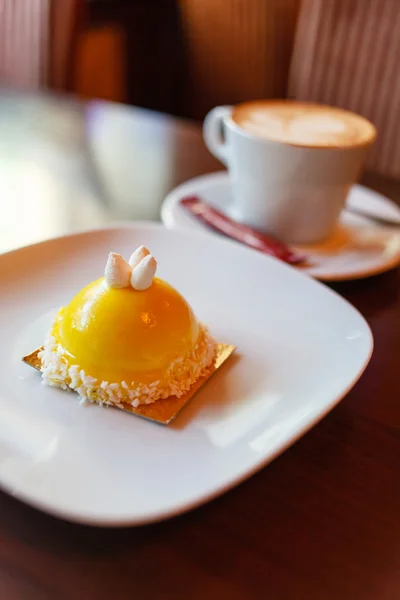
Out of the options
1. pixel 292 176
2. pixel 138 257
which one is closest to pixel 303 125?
pixel 292 176

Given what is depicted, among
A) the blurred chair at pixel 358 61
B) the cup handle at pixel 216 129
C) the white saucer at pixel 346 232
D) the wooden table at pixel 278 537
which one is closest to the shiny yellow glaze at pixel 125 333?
the wooden table at pixel 278 537

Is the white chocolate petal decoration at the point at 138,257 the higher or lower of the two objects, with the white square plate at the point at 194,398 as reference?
higher

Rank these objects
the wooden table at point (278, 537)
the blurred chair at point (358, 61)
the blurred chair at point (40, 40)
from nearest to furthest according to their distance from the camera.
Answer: the wooden table at point (278, 537)
the blurred chair at point (358, 61)
the blurred chair at point (40, 40)

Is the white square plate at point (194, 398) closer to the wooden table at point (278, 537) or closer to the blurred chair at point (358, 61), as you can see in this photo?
the wooden table at point (278, 537)

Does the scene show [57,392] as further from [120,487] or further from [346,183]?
[346,183]

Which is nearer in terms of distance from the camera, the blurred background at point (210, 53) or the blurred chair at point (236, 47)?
the blurred background at point (210, 53)

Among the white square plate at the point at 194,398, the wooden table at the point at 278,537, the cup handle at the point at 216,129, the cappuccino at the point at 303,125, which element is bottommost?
the wooden table at the point at 278,537
